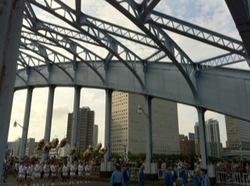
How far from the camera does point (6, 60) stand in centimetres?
149

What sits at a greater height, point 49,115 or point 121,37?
point 121,37

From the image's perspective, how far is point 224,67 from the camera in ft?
71.1

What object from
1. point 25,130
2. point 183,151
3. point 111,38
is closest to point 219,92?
point 111,38

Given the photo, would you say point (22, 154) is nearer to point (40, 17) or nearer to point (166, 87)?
point (40, 17)

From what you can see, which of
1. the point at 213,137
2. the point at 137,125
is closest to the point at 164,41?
the point at 137,125

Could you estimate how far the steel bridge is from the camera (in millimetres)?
16656

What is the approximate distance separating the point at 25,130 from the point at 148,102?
55.4 ft

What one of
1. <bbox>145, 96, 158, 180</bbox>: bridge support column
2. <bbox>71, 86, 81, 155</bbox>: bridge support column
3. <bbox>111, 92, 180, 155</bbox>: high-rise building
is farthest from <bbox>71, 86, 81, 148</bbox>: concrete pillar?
<bbox>111, 92, 180, 155</bbox>: high-rise building

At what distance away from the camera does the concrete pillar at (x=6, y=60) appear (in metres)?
1.45

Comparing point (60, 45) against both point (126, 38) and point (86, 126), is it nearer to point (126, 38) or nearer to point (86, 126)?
point (126, 38)

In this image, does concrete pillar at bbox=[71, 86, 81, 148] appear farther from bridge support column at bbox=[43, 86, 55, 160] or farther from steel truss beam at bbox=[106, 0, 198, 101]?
steel truss beam at bbox=[106, 0, 198, 101]

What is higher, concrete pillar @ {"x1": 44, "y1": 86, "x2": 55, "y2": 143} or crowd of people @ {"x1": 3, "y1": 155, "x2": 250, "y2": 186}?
concrete pillar @ {"x1": 44, "y1": 86, "x2": 55, "y2": 143}

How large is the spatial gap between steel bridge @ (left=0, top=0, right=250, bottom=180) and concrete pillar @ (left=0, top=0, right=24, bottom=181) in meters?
9.94

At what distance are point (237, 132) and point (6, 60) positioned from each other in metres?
92.2
